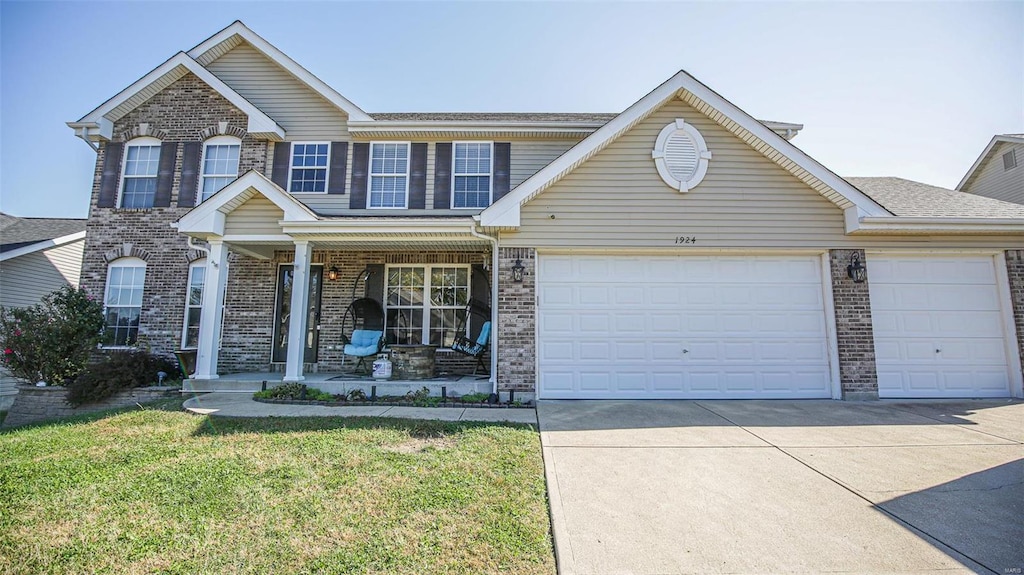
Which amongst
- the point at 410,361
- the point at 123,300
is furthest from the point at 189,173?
the point at 410,361

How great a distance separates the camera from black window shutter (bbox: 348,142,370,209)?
32.0ft

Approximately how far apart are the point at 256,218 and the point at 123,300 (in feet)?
15.0

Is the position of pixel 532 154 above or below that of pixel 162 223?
above

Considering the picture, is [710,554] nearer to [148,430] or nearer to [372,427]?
[372,427]

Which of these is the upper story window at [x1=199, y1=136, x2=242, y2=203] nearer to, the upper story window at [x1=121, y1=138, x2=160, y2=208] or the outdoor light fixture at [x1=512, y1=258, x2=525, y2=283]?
the upper story window at [x1=121, y1=138, x2=160, y2=208]

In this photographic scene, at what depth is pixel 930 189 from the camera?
941 centimetres

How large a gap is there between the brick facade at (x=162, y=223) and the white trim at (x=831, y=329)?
11.6 metres

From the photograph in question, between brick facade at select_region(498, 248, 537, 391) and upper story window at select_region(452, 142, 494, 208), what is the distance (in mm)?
2875

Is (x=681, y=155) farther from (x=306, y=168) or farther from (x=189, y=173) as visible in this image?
(x=189, y=173)

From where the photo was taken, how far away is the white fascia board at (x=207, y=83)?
32.0 ft

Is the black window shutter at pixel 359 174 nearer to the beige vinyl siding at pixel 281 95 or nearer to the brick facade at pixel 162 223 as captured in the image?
the beige vinyl siding at pixel 281 95

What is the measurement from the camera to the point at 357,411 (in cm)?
631

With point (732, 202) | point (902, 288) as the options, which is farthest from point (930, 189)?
point (732, 202)

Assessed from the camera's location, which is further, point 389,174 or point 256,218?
point 389,174
